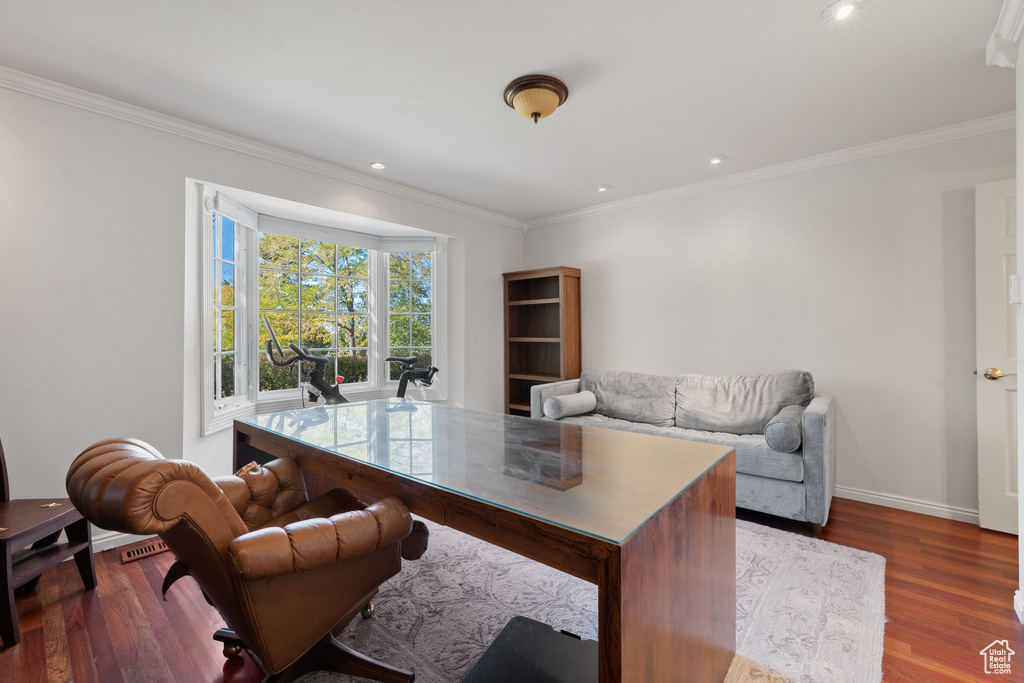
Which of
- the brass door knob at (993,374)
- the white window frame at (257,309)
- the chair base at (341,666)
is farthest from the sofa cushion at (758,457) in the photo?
the white window frame at (257,309)

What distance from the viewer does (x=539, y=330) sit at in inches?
195

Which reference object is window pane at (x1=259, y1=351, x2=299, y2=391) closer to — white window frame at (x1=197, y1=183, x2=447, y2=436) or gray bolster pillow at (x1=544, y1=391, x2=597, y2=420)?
white window frame at (x1=197, y1=183, x2=447, y2=436)

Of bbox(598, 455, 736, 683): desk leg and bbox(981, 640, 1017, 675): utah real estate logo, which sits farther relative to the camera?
bbox(981, 640, 1017, 675): utah real estate logo

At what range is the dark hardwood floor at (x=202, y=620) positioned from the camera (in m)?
1.56

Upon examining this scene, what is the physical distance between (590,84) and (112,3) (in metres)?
2.00

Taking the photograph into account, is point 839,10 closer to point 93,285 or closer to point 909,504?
point 909,504

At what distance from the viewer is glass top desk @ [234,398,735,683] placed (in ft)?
3.00

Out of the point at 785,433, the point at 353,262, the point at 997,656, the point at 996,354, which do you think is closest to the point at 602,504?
the point at 997,656

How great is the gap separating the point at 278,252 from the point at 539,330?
2.62m

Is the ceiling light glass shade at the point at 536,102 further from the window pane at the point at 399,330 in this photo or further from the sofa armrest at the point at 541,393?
the window pane at the point at 399,330

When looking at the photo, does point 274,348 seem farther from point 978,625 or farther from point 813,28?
point 978,625

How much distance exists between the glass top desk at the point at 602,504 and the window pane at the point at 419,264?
2.77m

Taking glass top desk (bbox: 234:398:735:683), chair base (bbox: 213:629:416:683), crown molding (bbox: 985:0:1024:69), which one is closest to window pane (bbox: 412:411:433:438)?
glass top desk (bbox: 234:398:735:683)

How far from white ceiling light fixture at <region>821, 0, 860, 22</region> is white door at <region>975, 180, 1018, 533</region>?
64.7 inches
